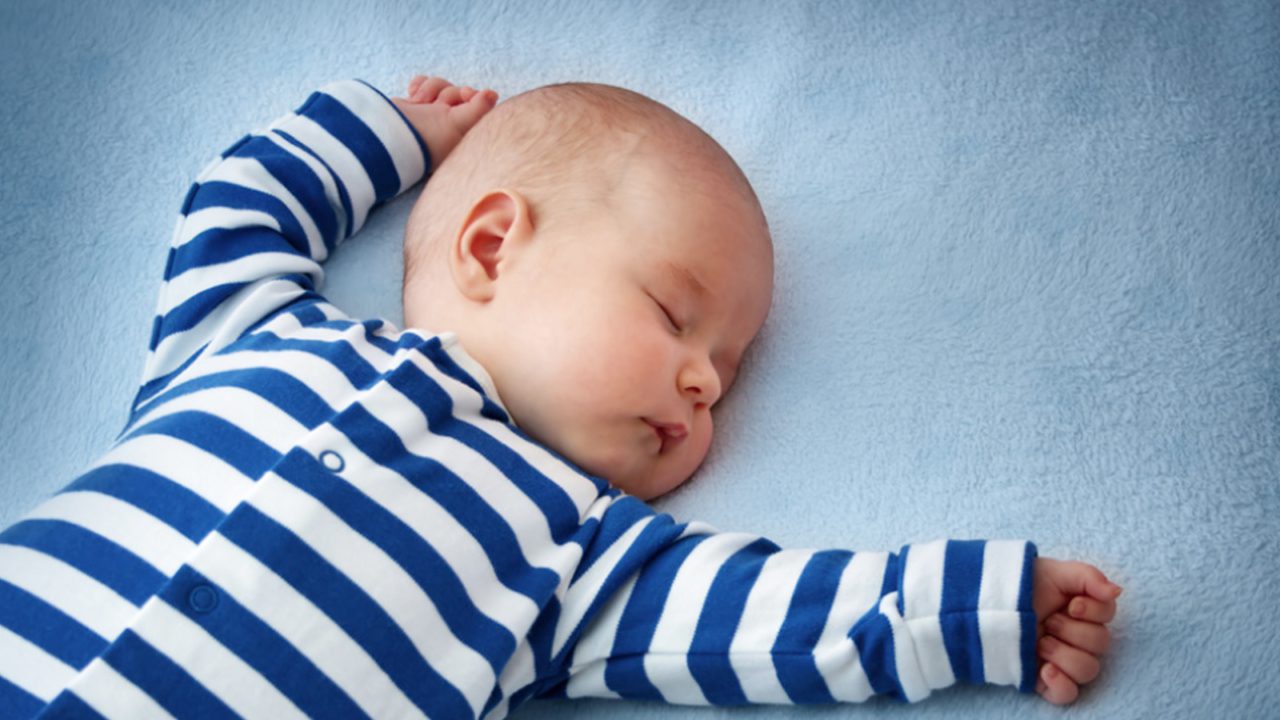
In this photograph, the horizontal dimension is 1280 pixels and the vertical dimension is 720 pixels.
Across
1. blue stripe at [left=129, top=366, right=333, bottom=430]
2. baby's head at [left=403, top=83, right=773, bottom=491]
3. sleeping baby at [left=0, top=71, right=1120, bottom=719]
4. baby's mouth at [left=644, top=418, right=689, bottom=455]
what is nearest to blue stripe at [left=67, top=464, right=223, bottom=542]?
sleeping baby at [left=0, top=71, right=1120, bottom=719]

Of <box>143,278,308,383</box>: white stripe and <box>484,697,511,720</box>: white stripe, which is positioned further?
<box>143,278,308,383</box>: white stripe

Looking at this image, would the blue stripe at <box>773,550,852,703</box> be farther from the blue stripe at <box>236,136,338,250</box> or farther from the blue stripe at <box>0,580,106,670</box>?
the blue stripe at <box>236,136,338,250</box>

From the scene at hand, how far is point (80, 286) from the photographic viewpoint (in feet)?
4.69

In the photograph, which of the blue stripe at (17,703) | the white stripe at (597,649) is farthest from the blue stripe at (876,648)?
the blue stripe at (17,703)

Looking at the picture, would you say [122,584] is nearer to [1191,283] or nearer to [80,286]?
[80,286]

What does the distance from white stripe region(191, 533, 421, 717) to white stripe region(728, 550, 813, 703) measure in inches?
11.6

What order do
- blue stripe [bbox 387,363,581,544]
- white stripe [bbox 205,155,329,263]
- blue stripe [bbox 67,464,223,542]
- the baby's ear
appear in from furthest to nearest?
white stripe [bbox 205,155,329,263], the baby's ear, blue stripe [bbox 387,363,581,544], blue stripe [bbox 67,464,223,542]

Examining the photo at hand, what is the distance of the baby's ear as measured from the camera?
1.23 meters

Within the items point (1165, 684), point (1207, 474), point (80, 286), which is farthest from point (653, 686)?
point (80, 286)

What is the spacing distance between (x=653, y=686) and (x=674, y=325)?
0.34m

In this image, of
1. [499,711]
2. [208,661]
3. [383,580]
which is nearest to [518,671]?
[499,711]

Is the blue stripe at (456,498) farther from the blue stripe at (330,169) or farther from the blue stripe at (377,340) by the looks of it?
the blue stripe at (330,169)

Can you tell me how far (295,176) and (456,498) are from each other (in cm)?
48

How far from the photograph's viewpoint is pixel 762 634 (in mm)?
1049
